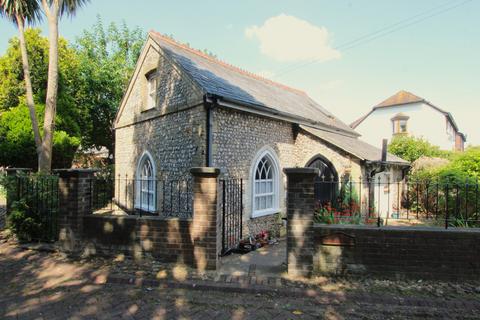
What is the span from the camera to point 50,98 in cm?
955

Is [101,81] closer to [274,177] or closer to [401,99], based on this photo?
[274,177]

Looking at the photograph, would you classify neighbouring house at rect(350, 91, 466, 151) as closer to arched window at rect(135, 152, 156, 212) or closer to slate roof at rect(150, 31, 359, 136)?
slate roof at rect(150, 31, 359, 136)

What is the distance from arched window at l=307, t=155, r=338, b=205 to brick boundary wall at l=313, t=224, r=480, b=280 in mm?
5511

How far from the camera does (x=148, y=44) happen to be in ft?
35.4

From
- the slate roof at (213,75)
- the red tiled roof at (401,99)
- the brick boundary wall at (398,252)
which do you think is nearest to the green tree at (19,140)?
the slate roof at (213,75)

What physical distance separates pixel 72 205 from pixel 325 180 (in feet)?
27.3

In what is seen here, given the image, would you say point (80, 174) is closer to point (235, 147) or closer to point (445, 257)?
point (235, 147)

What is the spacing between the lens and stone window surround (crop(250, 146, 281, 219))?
935cm

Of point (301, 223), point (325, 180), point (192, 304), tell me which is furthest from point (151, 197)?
point (301, 223)

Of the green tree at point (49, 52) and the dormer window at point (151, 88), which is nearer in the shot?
the green tree at point (49, 52)

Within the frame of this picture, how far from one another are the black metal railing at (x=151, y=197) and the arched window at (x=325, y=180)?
4.87 meters

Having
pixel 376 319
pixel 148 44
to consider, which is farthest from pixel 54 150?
pixel 376 319

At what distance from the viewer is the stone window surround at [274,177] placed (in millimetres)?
9352

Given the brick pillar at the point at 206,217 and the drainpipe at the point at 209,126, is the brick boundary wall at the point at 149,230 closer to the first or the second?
the brick pillar at the point at 206,217
